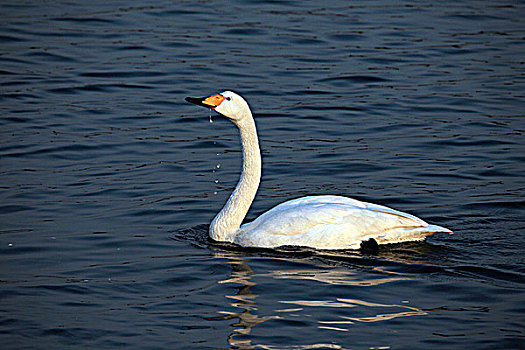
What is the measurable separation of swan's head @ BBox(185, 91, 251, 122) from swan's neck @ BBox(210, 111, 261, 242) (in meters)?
0.08

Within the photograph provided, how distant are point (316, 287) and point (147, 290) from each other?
60.7 inches

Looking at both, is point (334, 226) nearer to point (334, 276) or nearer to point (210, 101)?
point (334, 276)

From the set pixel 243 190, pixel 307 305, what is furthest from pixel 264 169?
pixel 307 305

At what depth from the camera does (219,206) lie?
11.3 m

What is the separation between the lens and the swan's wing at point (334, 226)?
9.41 metres

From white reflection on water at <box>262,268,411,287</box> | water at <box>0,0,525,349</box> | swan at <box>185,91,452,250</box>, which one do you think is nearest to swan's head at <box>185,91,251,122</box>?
swan at <box>185,91,452,250</box>

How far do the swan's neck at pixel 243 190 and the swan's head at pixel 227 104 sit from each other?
0.25 ft

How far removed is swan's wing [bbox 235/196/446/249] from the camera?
371 inches

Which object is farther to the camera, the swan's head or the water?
the swan's head

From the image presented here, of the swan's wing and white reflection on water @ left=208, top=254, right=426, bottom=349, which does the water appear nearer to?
white reflection on water @ left=208, top=254, right=426, bottom=349

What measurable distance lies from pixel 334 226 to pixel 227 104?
1.67 m

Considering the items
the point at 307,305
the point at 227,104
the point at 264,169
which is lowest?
the point at 307,305

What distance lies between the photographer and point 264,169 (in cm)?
1255

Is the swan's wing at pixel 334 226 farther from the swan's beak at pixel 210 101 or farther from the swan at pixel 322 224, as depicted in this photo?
the swan's beak at pixel 210 101
